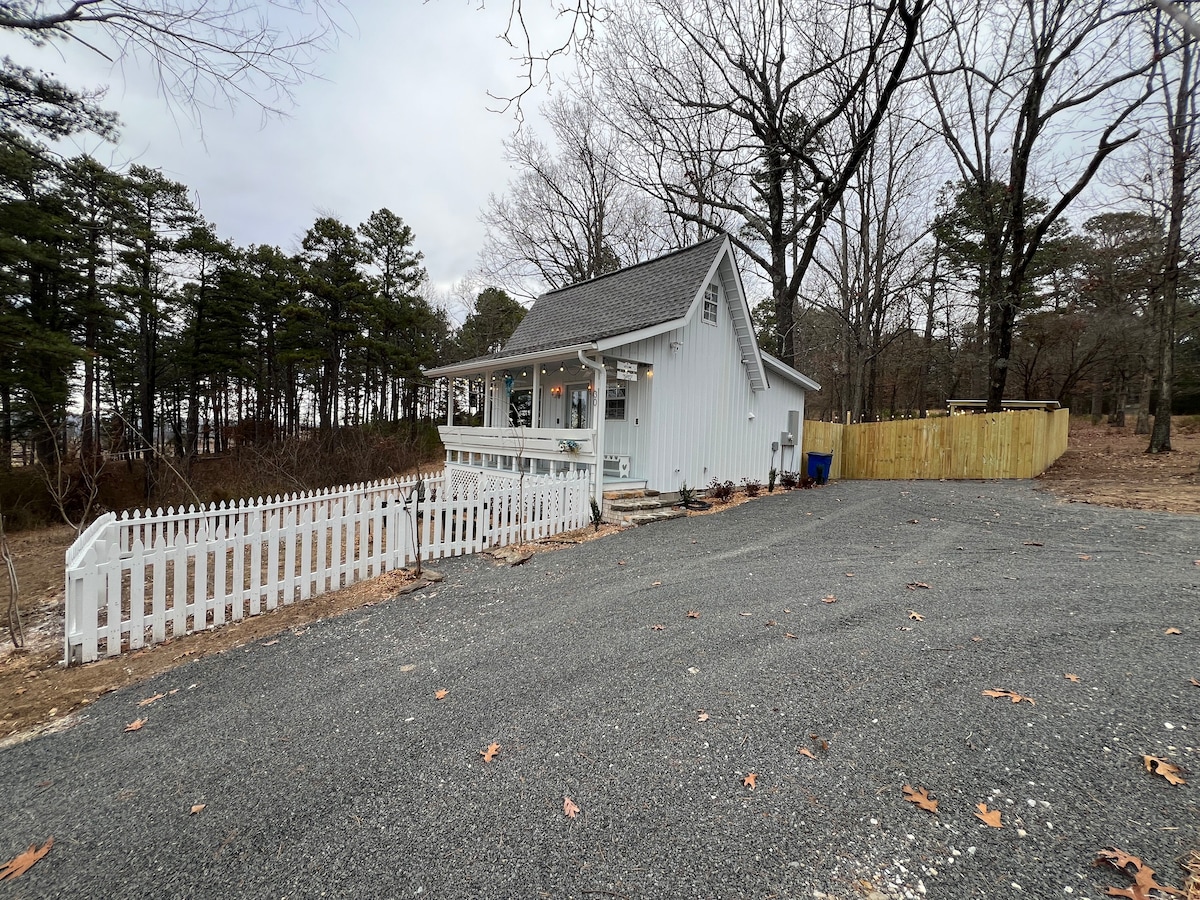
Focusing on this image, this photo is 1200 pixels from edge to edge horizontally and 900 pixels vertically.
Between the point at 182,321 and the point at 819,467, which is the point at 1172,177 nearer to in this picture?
the point at 819,467

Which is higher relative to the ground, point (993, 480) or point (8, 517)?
point (993, 480)

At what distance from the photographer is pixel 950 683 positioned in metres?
3.07

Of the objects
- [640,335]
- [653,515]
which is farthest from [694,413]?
[653,515]

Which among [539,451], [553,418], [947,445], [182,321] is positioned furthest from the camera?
[182,321]

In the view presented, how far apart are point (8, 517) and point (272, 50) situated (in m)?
15.2

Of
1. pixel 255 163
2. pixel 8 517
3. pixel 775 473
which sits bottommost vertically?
pixel 8 517

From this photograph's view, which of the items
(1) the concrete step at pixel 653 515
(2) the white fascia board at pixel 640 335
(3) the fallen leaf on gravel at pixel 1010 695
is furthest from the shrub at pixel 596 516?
(3) the fallen leaf on gravel at pixel 1010 695

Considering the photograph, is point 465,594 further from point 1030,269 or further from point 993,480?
point 1030,269

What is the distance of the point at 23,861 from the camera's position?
6.43 ft

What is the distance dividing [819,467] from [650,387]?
683cm

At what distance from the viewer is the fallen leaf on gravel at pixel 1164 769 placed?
2188mm

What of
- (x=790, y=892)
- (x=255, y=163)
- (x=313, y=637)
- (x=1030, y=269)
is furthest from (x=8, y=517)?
(x=1030, y=269)

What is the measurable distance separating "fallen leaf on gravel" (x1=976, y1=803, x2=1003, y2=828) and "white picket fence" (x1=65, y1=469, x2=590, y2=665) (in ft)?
17.9

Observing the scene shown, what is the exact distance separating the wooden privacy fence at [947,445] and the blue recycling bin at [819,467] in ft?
5.52
